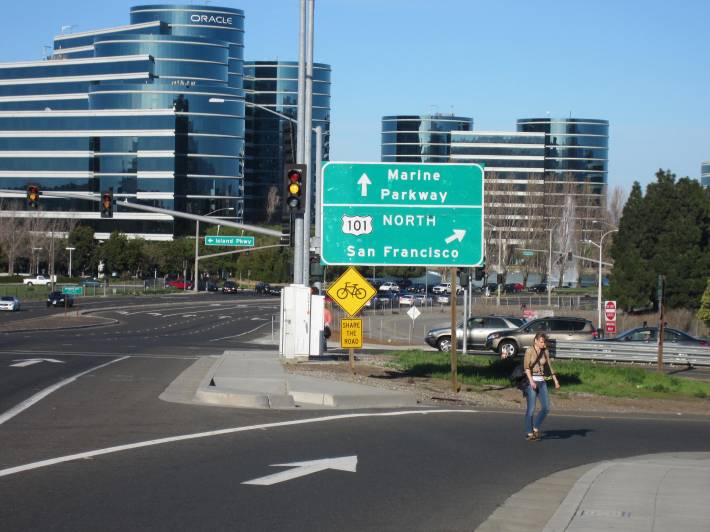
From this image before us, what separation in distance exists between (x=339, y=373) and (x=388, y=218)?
14.4ft

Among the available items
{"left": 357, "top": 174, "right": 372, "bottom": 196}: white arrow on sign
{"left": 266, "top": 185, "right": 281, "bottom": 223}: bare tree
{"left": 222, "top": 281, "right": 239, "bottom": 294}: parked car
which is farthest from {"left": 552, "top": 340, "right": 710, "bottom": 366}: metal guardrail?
{"left": 266, "top": 185, "right": 281, "bottom": 223}: bare tree

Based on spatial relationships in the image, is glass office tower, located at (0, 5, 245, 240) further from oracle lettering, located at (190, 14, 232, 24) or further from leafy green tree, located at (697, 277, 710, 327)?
leafy green tree, located at (697, 277, 710, 327)

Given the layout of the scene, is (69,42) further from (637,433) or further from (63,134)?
(637,433)

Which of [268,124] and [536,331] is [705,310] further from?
[268,124]

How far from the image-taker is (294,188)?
27703 millimetres

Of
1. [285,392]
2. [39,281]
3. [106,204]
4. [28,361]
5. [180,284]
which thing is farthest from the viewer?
[180,284]

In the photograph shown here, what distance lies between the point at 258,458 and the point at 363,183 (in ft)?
38.1

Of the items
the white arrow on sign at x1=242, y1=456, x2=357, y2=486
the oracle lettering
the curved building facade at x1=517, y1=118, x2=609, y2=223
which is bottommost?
the white arrow on sign at x1=242, y1=456, x2=357, y2=486

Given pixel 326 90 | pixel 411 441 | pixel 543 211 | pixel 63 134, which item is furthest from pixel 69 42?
pixel 411 441

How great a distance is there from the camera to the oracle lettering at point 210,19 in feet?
520

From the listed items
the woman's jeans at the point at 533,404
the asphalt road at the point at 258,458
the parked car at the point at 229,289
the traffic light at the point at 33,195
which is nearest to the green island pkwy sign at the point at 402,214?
the asphalt road at the point at 258,458

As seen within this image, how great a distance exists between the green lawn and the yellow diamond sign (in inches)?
126

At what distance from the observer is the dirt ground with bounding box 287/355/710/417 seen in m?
21.9

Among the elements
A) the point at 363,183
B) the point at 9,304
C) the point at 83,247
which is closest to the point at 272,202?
the point at 83,247
